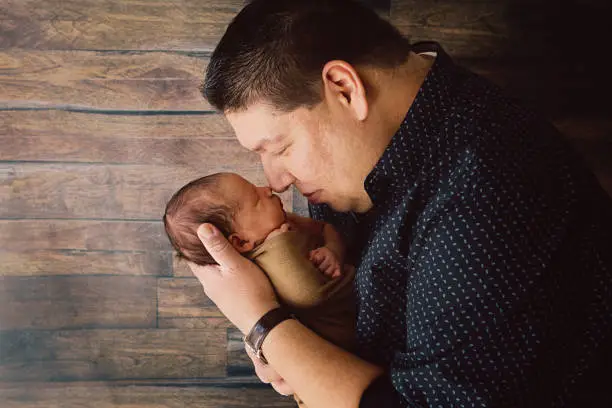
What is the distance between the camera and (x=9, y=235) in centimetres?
169

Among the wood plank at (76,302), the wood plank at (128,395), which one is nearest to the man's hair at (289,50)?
the wood plank at (76,302)

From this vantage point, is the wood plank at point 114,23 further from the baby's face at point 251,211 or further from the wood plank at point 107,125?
the baby's face at point 251,211

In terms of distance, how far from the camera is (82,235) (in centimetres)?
A: 170

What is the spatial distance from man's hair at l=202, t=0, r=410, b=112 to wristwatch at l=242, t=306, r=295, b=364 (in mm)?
412

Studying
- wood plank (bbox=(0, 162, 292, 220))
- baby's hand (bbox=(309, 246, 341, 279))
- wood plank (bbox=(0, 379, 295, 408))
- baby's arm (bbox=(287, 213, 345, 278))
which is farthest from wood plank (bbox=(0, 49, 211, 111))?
wood plank (bbox=(0, 379, 295, 408))

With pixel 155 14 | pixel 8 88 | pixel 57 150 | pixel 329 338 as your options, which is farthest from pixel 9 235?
pixel 329 338

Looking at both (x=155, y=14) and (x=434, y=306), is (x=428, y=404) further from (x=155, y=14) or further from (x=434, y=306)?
(x=155, y=14)

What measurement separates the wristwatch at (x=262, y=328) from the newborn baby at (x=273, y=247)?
0.09 metres

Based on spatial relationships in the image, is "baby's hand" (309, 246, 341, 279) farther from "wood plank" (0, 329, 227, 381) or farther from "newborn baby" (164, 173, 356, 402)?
"wood plank" (0, 329, 227, 381)

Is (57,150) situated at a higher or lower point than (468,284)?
lower

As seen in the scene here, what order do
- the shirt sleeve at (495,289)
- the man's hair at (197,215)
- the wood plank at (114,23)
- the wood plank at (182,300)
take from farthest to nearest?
the wood plank at (182,300) → the wood plank at (114,23) → the man's hair at (197,215) → the shirt sleeve at (495,289)

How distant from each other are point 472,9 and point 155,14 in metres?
0.83

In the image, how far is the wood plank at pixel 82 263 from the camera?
5.60ft

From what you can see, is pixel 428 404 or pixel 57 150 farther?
pixel 57 150
